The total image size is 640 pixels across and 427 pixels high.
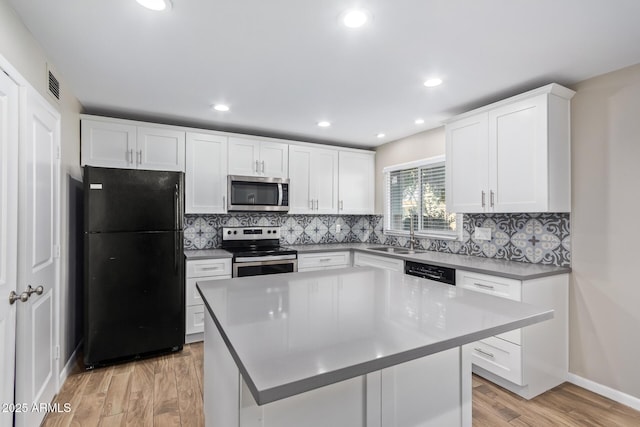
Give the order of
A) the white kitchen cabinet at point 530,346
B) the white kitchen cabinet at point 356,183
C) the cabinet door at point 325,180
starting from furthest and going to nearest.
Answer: the white kitchen cabinet at point 356,183
the cabinet door at point 325,180
the white kitchen cabinet at point 530,346

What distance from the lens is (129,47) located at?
1981 mm

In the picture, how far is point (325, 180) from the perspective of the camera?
14.2ft

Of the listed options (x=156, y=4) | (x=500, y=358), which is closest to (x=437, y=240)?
(x=500, y=358)

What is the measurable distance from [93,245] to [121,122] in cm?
127

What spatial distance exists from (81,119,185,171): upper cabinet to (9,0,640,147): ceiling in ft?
0.70

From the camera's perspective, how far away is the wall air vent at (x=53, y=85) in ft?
7.04

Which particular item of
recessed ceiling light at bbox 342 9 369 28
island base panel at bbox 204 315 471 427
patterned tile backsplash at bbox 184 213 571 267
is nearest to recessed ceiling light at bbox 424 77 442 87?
recessed ceiling light at bbox 342 9 369 28

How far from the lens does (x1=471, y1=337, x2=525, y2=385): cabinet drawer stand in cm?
231

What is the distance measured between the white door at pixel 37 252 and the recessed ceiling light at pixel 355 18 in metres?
1.77

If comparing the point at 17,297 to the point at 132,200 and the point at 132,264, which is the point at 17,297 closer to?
the point at 132,264

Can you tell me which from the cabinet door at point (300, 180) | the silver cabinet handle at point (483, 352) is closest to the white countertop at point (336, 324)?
the silver cabinet handle at point (483, 352)

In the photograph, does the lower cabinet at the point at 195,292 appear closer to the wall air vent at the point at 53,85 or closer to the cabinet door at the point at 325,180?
the cabinet door at the point at 325,180

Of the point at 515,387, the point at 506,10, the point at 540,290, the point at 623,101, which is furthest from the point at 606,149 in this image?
the point at 515,387

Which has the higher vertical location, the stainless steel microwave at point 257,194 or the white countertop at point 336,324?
the stainless steel microwave at point 257,194
